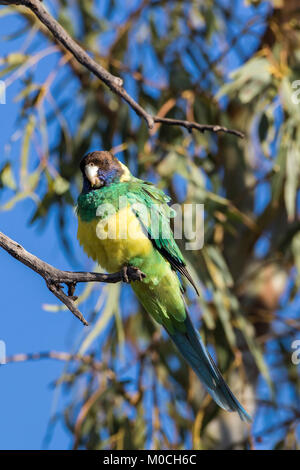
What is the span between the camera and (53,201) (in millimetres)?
2814

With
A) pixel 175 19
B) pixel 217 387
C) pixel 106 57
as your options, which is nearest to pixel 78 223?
pixel 217 387

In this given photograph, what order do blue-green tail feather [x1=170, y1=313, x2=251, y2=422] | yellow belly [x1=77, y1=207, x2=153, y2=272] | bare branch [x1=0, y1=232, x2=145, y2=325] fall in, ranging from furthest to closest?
1. blue-green tail feather [x1=170, y1=313, x2=251, y2=422]
2. yellow belly [x1=77, y1=207, x2=153, y2=272]
3. bare branch [x1=0, y1=232, x2=145, y2=325]

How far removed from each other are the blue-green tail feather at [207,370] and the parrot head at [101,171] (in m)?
0.48

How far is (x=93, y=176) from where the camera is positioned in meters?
2.11

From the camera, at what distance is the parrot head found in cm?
211

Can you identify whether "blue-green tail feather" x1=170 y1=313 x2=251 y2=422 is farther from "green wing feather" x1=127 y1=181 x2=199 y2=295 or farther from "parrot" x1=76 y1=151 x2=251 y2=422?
"green wing feather" x1=127 y1=181 x2=199 y2=295

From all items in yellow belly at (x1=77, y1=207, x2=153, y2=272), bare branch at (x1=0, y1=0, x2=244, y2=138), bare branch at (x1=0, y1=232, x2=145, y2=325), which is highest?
bare branch at (x1=0, y1=0, x2=244, y2=138)

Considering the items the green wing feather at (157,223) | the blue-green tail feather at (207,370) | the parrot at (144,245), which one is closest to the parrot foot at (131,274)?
the parrot at (144,245)

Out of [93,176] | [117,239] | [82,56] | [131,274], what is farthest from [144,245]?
[82,56]

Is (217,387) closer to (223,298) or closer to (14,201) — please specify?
(223,298)

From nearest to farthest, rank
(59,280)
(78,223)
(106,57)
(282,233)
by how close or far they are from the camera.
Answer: (59,280) < (78,223) < (106,57) < (282,233)

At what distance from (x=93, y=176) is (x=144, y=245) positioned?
0.31 m

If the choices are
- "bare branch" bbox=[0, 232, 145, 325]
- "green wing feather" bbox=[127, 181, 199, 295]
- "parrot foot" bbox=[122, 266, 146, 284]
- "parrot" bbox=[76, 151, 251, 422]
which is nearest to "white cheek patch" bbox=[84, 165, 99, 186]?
"parrot" bbox=[76, 151, 251, 422]
